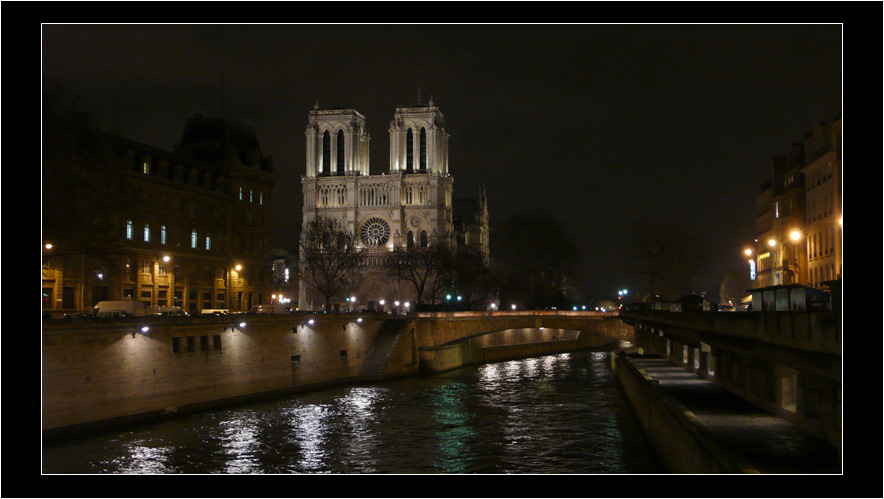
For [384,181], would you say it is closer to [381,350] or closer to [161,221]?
[161,221]

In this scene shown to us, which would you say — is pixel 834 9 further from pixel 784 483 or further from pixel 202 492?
pixel 202 492

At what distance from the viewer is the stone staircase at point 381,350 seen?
63.7m

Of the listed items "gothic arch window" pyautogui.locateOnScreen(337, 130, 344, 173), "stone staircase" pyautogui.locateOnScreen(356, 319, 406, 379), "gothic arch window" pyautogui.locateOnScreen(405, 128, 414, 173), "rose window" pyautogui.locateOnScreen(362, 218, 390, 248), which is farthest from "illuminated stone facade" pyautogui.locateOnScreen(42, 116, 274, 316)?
"gothic arch window" pyautogui.locateOnScreen(337, 130, 344, 173)

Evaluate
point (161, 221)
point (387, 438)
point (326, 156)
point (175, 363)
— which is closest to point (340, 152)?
point (326, 156)

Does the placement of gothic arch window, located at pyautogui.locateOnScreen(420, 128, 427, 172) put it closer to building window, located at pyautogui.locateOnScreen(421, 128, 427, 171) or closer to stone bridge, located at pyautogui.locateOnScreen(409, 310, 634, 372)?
building window, located at pyautogui.locateOnScreen(421, 128, 427, 171)

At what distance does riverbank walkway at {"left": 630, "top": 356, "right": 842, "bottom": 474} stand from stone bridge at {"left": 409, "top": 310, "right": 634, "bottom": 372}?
31.8 m

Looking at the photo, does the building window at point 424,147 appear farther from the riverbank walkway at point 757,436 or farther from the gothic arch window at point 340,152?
the riverbank walkway at point 757,436

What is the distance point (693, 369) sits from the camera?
56.1m

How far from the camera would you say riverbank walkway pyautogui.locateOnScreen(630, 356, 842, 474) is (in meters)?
23.5

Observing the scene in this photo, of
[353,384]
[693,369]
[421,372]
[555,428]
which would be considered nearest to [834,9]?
[555,428]

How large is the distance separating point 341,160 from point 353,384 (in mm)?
99453

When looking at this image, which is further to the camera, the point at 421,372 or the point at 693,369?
the point at 421,372

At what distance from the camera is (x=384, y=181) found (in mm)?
153125

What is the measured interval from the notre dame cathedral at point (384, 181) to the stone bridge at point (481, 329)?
5973 centimetres
